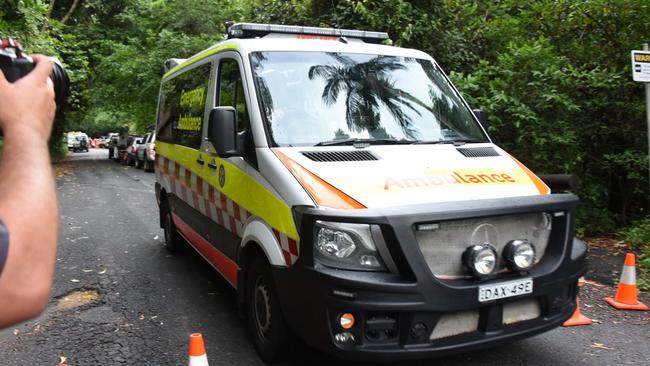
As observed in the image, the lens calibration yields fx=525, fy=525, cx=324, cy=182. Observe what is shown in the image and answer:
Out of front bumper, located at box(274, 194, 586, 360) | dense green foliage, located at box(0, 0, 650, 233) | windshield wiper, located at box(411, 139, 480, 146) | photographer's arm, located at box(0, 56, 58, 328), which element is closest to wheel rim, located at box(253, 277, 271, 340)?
front bumper, located at box(274, 194, 586, 360)

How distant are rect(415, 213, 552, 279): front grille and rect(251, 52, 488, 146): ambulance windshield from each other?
986 mm

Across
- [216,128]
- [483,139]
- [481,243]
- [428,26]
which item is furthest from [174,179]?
[428,26]

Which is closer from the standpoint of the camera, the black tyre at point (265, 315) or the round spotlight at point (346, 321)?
the round spotlight at point (346, 321)

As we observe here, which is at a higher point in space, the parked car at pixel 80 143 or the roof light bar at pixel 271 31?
the roof light bar at pixel 271 31

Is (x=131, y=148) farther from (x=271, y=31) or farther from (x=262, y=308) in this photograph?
(x=262, y=308)

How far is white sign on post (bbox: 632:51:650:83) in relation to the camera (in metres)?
5.89

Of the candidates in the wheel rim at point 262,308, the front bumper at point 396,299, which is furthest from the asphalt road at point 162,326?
the front bumper at point 396,299

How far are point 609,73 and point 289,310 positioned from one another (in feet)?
20.9

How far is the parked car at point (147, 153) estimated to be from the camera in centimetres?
2005

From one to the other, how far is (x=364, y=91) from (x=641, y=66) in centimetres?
380

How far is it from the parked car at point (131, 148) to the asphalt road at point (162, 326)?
1730cm

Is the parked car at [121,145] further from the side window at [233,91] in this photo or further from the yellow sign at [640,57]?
the yellow sign at [640,57]

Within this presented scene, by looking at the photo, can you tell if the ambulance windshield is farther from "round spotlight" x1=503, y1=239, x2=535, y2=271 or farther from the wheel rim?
"round spotlight" x1=503, y1=239, x2=535, y2=271

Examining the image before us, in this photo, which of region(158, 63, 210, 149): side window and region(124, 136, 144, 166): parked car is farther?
region(124, 136, 144, 166): parked car
